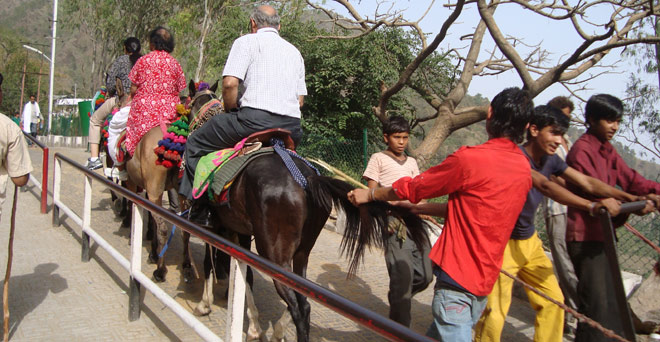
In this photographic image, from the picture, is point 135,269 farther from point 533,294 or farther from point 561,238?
point 561,238

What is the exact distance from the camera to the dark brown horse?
3.75 metres

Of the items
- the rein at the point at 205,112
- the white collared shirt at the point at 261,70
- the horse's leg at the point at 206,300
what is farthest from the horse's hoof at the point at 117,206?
the white collared shirt at the point at 261,70

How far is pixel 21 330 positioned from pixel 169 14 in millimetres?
30016

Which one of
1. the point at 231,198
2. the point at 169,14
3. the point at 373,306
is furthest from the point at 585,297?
the point at 169,14

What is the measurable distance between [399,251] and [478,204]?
64.0 inches

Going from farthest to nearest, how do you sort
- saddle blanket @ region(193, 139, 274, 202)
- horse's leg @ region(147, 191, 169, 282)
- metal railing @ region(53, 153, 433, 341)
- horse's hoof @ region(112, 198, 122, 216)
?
horse's hoof @ region(112, 198, 122, 216)
horse's leg @ region(147, 191, 169, 282)
saddle blanket @ region(193, 139, 274, 202)
metal railing @ region(53, 153, 433, 341)

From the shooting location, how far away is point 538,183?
3.49 meters

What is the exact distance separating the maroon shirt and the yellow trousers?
33 cm

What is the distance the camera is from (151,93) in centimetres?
622

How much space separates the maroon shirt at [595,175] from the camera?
3629mm

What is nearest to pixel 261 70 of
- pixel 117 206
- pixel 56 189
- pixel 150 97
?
pixel 150 97

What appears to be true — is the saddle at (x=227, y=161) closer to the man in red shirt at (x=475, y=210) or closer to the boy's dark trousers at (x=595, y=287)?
the man in red shirt at (x=475, y=210)

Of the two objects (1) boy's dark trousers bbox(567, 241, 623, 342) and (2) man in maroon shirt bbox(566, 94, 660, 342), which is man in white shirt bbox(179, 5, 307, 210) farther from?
(1) boy's dark trousers bbox(567, 241, 623, 342)

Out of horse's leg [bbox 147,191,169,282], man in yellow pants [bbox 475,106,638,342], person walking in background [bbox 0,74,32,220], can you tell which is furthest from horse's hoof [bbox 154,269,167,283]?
man in yellow pants [bbox 475,106,638,342]
